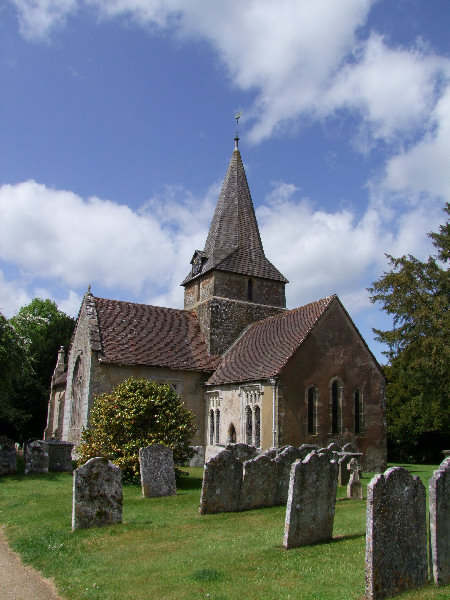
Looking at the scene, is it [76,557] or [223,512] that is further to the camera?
[223,512]

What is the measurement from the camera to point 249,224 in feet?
110

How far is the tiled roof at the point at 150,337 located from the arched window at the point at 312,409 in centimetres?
624

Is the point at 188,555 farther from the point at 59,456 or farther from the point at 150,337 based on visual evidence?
the point at 150,337

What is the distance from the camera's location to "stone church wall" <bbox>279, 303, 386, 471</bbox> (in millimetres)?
21766

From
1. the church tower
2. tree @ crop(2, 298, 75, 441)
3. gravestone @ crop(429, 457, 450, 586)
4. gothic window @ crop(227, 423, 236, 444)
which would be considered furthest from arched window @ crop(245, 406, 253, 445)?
gravestone @ crop(429, 457, 450, 586)

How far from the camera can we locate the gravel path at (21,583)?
6.79 metres

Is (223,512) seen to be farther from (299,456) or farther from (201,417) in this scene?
(201,417)

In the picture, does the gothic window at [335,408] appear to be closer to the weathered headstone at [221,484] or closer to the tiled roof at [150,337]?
the tiled roof at [150,337]

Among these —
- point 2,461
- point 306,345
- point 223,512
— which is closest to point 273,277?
point 306,345

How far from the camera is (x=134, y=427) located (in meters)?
16.6

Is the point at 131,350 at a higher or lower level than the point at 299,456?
higher

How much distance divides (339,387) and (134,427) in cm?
1037

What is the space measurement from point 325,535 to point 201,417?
18245 millimetres

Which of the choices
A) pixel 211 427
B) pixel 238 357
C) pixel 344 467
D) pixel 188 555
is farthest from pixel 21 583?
pixel 238 357
